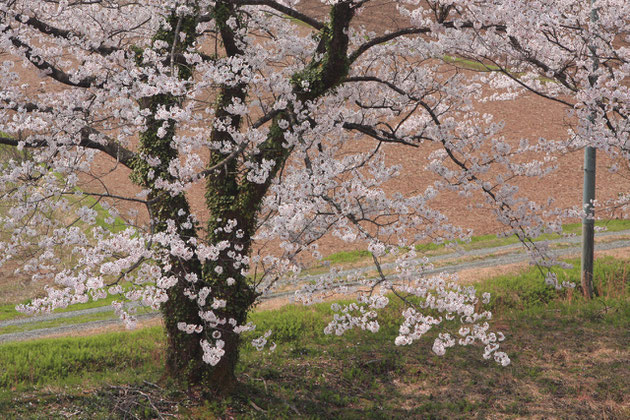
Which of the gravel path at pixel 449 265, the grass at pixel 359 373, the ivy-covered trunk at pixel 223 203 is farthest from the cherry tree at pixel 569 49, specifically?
the gravel path at pixel 449 265

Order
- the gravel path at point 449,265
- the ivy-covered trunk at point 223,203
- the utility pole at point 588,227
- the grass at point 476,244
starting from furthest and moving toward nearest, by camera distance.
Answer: the grass at point 476,244 → the gravel path at point 449,265 → the utility pole at point 588,227 → the ivy-covered trunk at point 223,203

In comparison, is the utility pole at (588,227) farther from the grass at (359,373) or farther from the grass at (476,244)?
the grass at (476,244)

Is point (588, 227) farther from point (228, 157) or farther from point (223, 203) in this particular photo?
point (228, 157)

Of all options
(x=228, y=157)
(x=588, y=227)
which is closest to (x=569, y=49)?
(x=588, y=227)

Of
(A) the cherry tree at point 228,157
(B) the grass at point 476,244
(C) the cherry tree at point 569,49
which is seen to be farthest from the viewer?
(B) the grass at point 476,244

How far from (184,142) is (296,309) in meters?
7.69

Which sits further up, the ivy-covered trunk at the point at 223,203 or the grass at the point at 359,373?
the ivy-covered trunk at the point at 223,203

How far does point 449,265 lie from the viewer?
792 inches

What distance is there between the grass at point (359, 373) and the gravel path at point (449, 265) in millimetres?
2816

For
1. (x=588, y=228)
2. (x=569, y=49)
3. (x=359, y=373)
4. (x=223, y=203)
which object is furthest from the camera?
(x=588, y=228)

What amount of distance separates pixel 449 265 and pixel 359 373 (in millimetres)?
9729

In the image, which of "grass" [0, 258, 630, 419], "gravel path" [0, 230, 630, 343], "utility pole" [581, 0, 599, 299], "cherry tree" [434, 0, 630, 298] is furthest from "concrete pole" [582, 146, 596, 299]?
"gravel path" [0, 230, 630, 343]

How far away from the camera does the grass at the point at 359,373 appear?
9.68 meters

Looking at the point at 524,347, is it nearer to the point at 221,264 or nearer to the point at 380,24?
the point at 221,264
